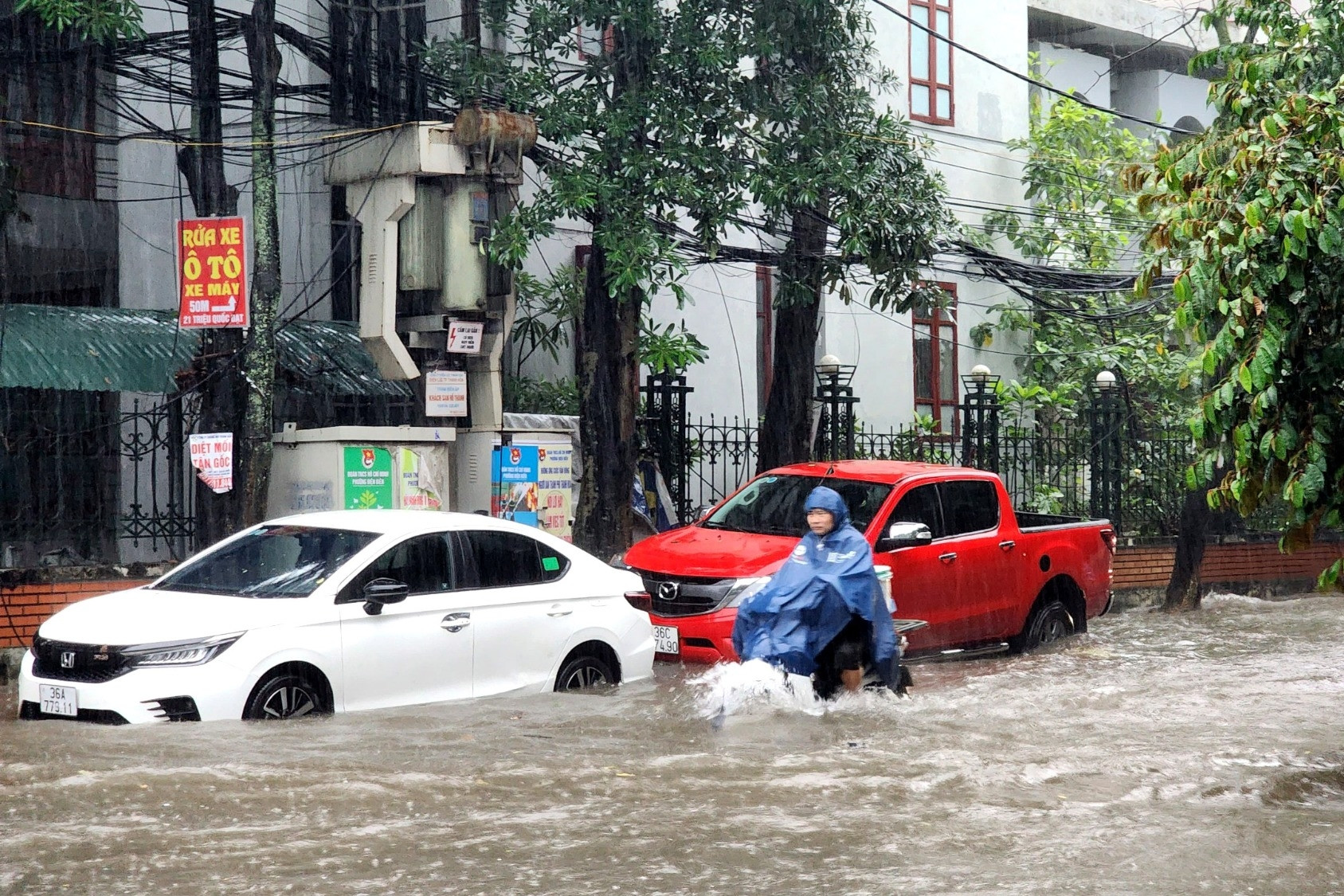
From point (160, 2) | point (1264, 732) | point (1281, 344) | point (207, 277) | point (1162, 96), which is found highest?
A: point (1162, 96)

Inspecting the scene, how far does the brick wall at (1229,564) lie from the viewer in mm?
20875

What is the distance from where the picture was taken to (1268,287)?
7.17m

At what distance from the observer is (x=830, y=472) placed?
13062 millimetres

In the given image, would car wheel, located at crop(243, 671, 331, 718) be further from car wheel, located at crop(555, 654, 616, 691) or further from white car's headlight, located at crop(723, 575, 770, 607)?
white car's headlight, located at crop(723, 575, 770, 607)

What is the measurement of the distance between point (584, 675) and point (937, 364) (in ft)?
50.7

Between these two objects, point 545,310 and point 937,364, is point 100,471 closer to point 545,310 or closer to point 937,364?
point 545,310

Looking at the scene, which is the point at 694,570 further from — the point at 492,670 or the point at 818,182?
the point at 818,182

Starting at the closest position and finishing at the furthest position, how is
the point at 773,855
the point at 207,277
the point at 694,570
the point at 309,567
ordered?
1. the point at 773,855
2. the point at 309,567
3. the point at 694,570
4. the point at 207,277

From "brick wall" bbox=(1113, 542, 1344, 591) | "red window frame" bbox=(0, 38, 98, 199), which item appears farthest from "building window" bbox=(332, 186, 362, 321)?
"brick wall" bbox=(1113, 542, 1344, 591)

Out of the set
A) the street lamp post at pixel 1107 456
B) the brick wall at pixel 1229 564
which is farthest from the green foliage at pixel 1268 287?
the street lamp post at pixel 1107 456

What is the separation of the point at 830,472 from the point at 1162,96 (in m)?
20.7

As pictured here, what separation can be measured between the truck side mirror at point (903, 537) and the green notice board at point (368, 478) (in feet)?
14.2

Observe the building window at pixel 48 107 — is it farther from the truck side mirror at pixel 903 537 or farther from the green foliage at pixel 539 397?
the truck side mirror at pixel 903 537

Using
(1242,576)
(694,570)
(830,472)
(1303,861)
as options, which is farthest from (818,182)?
(1242,576)
